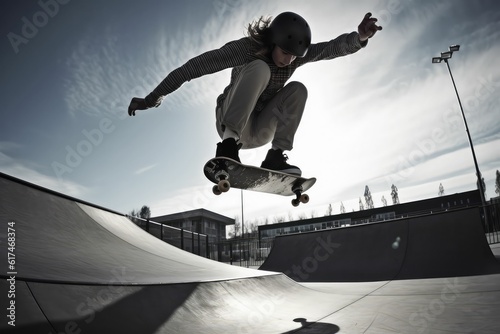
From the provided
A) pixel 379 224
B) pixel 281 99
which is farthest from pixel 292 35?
pixel 379 224

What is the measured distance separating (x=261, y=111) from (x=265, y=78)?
2.22ft

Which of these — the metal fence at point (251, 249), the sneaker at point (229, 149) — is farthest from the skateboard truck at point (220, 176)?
the metal fence at point (251, 249)

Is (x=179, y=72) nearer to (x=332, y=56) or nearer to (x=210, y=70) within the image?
(x=210, y=70)

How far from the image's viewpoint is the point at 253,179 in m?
3.71

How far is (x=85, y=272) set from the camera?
6.72ft

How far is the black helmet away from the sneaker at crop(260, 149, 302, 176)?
124cm

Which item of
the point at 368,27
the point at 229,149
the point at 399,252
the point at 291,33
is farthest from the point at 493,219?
the point at 229,149

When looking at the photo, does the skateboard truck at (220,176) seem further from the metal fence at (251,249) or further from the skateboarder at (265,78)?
the metal fence at (251,249)

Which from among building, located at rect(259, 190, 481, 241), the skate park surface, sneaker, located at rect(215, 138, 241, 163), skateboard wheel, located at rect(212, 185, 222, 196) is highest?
building, located at rect(259, 190, 481, 241)

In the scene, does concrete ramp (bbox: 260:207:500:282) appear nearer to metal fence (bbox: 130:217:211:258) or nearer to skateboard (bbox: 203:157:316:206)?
skateboard (bbox: 203:157:316:206)

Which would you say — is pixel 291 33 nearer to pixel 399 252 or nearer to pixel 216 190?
pixel 216 190

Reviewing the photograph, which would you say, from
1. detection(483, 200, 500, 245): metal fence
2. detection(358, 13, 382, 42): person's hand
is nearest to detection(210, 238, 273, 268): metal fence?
detection(483, 200, 500, 245): metal fence

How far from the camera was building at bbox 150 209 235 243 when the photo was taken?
3591 centimetres

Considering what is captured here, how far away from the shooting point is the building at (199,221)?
35.9 metres
